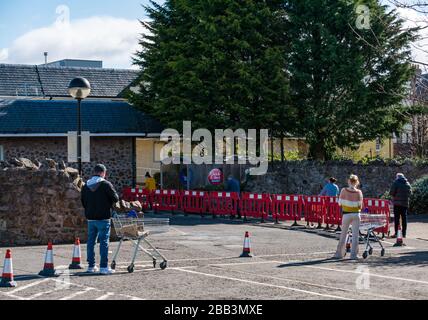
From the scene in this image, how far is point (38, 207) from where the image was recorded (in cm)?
2222

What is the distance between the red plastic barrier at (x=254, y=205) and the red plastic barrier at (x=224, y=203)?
0.29 m

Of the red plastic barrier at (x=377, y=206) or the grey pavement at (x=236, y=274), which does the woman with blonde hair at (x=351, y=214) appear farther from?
the red plastic barrier at (x=377, y=206)

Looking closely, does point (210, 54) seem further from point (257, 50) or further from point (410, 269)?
point (410, 269)

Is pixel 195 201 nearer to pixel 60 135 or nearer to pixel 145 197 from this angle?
pixel 145 197

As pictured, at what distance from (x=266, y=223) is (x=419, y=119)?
2490 cm

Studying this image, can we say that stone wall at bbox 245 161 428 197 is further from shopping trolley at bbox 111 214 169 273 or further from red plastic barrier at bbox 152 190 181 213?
shopping trolley at bbox 111 214 169 273

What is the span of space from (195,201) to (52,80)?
25507mm

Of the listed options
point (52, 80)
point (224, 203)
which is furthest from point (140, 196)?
point (52, 80)

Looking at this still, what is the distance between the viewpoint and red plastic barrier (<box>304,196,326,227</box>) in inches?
1083

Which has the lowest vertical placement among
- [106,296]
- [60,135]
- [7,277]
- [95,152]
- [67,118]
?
[106,296]

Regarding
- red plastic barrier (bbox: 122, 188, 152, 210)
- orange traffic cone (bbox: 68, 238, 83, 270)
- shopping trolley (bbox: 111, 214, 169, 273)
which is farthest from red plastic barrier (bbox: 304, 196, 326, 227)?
orange traffic cone (bbox: 68, 238, 83, 270)

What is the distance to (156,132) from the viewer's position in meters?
42.4

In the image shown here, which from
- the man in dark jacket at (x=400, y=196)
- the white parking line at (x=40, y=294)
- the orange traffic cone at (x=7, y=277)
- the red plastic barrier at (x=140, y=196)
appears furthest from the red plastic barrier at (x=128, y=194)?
the white parking line at (x=40, y=294)

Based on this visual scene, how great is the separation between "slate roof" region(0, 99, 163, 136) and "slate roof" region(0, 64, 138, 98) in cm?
1053
